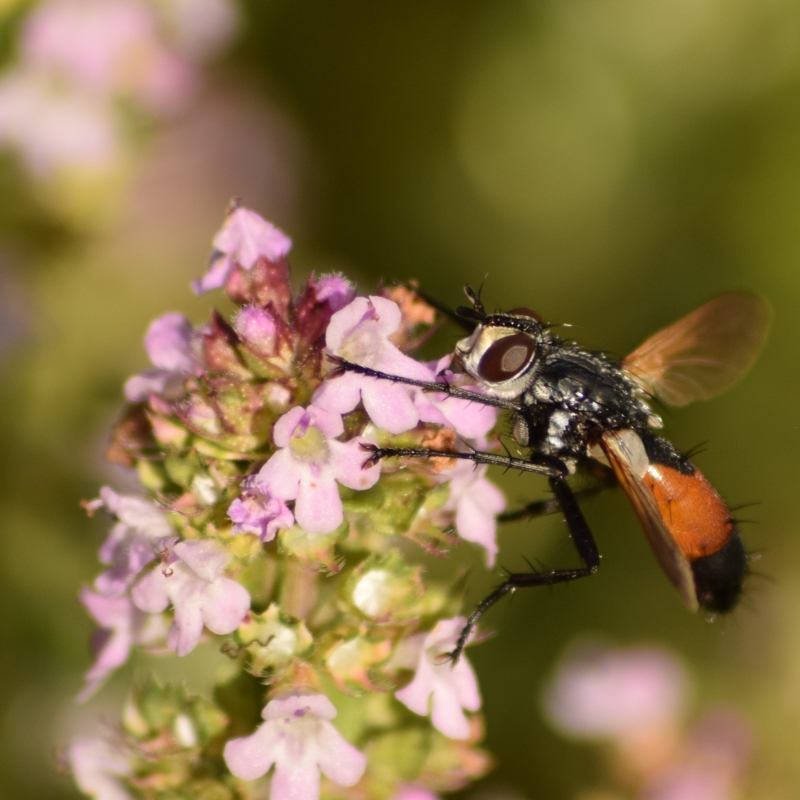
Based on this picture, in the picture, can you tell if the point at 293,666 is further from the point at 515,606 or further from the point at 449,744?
the point at 515,606

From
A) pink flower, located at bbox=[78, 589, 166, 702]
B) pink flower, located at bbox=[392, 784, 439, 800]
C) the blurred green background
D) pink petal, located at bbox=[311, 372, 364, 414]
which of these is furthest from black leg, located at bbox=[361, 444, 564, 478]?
the blurred green background

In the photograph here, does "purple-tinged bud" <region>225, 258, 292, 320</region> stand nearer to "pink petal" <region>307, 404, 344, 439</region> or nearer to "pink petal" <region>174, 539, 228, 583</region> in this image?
"pink petal" <region>307, 404, 344, 439</region>

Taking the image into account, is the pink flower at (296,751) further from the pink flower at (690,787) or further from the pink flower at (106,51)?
the pink flower at (106,51)

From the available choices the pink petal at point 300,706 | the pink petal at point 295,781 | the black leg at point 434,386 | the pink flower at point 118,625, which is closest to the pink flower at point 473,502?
the black leg at point 434,386

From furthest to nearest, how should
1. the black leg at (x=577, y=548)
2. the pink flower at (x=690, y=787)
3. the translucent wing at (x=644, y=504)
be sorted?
1. the pink flower at (x=690, y=787)
2. the black leg at (x=577, y=548)
3. the translucent wing at (x=644, y=504)

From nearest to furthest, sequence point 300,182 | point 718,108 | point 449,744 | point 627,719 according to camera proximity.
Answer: point 449,744 → point 627,719 → point 718,108 → point 300,182

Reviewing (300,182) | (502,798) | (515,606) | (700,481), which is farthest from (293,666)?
(300,182)
